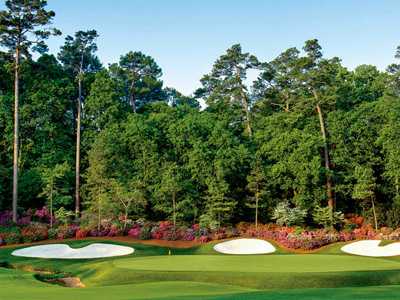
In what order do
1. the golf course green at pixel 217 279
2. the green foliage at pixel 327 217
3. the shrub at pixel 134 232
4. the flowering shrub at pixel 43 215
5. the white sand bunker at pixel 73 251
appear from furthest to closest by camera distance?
the flowering shrub at pixel 43 215
the green foliage at pixel 327 217
the shrub at pixel 134 232
the white sand bunker at pixel 73 251
the golf course green at pixel 217 279

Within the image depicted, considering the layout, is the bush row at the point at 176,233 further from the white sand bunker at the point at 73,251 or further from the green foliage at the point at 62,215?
the white sand bunker at the point at 73,251

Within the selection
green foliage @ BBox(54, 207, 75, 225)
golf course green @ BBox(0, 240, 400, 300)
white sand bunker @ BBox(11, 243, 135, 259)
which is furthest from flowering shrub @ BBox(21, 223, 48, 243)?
golf course green @ BBox(0, 240, 400, 300)

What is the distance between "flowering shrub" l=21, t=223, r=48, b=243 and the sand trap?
1099 centimetres

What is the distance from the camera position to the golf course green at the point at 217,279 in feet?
38.0

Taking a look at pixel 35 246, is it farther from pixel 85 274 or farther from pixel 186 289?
pixel 186 289

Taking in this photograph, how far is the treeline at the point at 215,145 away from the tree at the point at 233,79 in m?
0.10

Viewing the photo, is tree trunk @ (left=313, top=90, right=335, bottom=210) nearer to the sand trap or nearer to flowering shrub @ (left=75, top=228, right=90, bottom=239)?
the sand trap

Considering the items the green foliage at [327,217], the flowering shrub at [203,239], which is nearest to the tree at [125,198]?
the flowering shrub at [203,239]

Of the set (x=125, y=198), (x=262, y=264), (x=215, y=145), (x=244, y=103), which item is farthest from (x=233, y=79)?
(x=262, y=264)

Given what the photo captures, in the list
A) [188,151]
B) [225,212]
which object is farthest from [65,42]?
[225,212]

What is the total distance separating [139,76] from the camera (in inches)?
2144

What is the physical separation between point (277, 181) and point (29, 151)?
20873 millimetres

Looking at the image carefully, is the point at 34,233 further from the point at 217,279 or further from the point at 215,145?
the point at 217,279

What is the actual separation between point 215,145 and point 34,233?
49.8 ft
